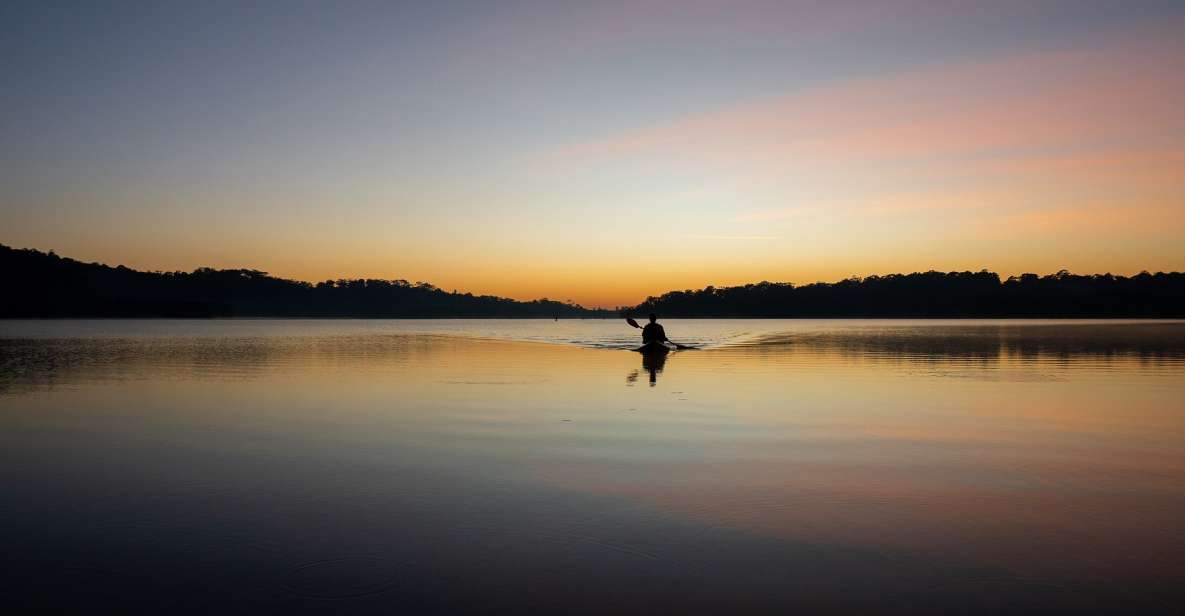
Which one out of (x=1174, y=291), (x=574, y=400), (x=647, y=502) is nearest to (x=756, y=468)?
(x=647, y=502)

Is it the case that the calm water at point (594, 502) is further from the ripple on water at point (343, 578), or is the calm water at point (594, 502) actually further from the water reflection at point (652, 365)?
the water reflection at point (652, 365)

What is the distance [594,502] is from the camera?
7.86 m

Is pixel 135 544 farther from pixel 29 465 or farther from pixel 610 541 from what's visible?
pixel 29 465

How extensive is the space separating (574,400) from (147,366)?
18374 millimetres

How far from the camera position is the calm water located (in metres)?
5.40

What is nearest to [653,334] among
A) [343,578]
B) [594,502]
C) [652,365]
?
[652,365]

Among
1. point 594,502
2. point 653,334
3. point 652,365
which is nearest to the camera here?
point 594,502

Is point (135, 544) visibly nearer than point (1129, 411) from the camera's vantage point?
Yes

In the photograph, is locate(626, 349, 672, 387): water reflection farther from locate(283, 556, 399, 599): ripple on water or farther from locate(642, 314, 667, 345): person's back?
locate(283, 556, 399, 599): ripple on water

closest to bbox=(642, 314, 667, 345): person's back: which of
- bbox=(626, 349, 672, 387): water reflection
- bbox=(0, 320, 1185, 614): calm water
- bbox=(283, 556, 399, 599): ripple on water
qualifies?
bbox=(626, 349, 672, 387): water reflection

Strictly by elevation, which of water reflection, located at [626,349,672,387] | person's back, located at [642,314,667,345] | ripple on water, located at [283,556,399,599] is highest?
person's back, located at [642,314,667,345]

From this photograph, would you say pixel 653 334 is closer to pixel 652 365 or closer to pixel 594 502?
pixel 652 365

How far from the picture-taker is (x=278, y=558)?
6.03m

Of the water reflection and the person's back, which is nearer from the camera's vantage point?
the water reflection
